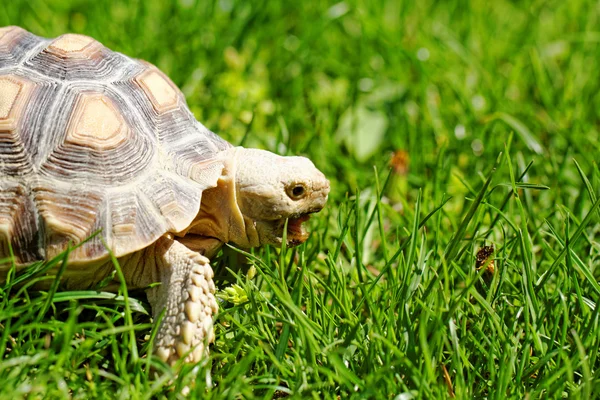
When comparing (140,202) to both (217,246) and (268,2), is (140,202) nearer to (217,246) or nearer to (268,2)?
(217,246)

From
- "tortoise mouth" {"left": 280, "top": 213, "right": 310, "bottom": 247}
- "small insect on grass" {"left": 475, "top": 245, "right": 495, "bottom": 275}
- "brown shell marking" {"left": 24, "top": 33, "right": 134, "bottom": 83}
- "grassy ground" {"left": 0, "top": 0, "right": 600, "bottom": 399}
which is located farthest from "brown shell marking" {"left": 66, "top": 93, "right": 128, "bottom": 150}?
"small insect on grass" {"left": 475, "top": 245, "right": 495, "bottom": 275}

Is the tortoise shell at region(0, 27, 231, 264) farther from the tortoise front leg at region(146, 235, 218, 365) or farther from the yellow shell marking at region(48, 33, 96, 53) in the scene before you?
the tortoise front leg at region(146, 235, 218, 365)

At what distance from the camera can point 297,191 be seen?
8.86 feet

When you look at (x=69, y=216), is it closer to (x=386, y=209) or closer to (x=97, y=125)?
(x=97, y=125)

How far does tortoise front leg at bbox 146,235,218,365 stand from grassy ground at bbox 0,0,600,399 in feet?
0.27

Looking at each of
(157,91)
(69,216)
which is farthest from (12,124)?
(157,91)

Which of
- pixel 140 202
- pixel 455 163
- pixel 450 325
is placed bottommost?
pixel 455 163

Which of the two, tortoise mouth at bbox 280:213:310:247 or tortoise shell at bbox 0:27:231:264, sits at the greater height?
tortoise shell at bbox 0:27:231:264

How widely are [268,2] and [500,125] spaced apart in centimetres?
182

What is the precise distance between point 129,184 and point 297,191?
0.62 m

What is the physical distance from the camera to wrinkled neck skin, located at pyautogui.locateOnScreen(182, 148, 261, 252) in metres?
2.69

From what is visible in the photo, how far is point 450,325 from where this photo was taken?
2.33m

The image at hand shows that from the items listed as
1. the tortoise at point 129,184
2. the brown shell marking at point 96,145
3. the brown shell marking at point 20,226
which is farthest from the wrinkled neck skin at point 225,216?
the brown shell marking at point 20,226

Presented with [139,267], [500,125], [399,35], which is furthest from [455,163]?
[139,267]
